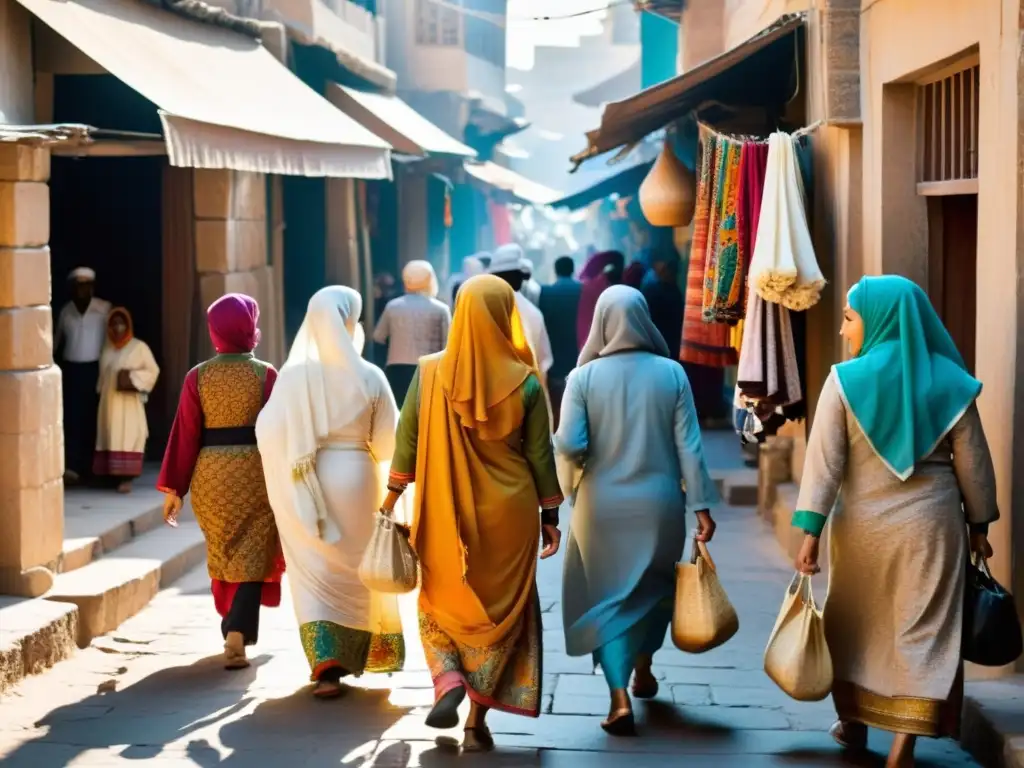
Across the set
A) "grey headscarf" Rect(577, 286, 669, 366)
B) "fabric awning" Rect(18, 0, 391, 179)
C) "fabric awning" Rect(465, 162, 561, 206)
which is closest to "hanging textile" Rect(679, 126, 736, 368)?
"fabric awning" Rect(18, 0, 391, 179)

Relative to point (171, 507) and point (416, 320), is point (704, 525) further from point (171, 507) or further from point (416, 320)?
point (416, 320)

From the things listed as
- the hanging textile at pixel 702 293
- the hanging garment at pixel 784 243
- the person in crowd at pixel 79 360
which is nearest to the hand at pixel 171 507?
the hanging garment at pixel 784 243

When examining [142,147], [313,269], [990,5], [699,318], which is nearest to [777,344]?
[699,318]

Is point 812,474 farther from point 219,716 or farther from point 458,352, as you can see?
point 219,716

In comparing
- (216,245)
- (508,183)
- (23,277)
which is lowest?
(23,277)

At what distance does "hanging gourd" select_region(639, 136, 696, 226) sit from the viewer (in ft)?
35.9

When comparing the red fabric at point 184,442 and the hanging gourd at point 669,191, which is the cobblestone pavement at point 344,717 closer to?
the red fabric at point 184,442

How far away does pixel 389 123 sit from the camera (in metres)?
16.2

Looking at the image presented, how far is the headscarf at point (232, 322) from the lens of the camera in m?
6.83

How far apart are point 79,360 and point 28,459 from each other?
3.35 meters

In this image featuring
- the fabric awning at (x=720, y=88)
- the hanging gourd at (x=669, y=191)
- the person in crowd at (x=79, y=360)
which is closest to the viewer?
the fabric awning at (x=720, y=88)

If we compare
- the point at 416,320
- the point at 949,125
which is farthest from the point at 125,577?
the point at 416,320

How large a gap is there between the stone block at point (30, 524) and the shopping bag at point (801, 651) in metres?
3.63

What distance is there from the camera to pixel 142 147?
952 centimetres
